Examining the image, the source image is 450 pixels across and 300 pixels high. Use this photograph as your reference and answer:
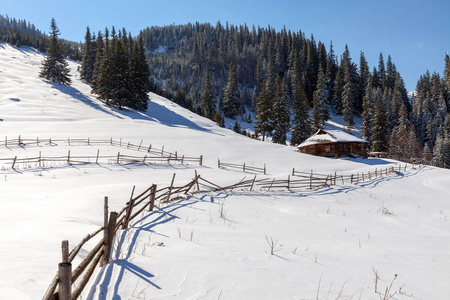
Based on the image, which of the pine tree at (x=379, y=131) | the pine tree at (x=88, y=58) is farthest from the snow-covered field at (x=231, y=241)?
the pine tree at (x=88, y=58)

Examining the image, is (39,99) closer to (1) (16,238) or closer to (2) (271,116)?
(2) (271,116)

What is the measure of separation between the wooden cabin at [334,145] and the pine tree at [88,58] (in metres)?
62.2

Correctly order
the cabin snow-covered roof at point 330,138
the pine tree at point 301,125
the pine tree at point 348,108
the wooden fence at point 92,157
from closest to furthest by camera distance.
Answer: the wooden fence at point 92,157 → the cabin snow-covered roof at point 330,138 → the pine tree at point 301,125 → the pine tree at point 348,108

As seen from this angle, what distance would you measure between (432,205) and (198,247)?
18.5 metres

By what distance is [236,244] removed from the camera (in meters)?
6.92

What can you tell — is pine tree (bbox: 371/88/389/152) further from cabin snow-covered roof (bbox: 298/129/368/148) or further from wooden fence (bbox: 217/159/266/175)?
wooden fence (bbox: 217/159/266/175)

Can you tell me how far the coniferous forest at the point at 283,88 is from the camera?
55.8 meters

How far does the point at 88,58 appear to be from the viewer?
6938cm

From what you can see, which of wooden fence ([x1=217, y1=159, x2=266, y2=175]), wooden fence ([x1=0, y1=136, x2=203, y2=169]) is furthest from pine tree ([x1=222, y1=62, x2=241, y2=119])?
wooden fence ([x1=217, y1=159, x2=266, y2=175])

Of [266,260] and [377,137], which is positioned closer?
[266,260]

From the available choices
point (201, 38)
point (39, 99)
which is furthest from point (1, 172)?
point (201, 38)

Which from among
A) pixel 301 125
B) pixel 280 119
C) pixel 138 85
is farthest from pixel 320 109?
pixel 138 85

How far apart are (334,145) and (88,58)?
6732 centimetres

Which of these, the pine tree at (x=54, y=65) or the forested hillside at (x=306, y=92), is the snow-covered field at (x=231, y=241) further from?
the pine tree at (x=54, y=65)
